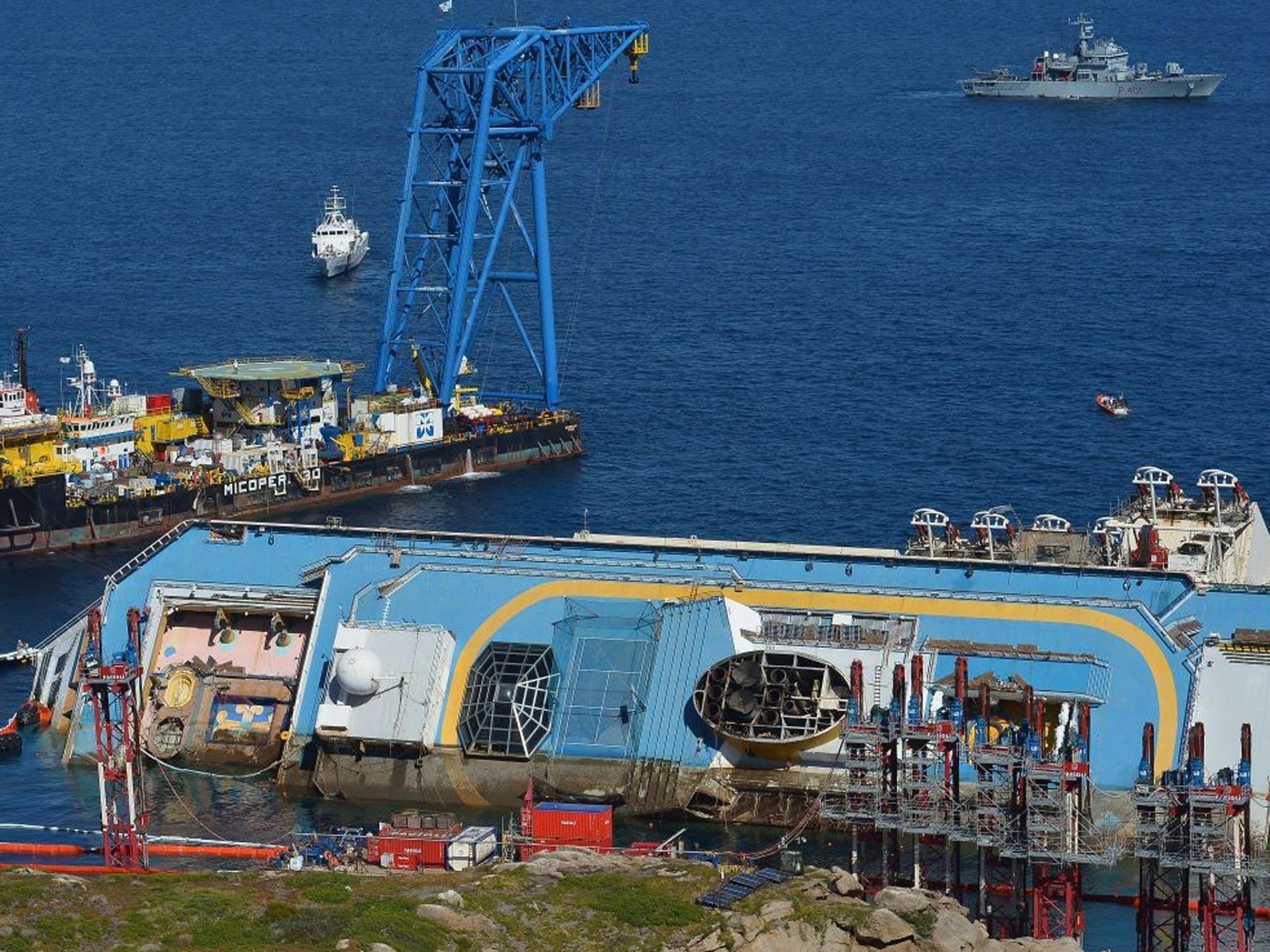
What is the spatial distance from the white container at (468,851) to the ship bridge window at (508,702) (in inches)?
366

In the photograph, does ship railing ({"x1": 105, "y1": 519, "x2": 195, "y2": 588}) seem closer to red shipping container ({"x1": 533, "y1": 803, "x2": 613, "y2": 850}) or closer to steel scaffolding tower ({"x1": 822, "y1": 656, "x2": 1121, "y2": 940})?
red shipping container ({"x1": 533, "y1": 803, "x2": 613, "y2": 850})

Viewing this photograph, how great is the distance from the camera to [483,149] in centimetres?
17300

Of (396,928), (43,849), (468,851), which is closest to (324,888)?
(396,928)

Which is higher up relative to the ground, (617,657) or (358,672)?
(617,657)

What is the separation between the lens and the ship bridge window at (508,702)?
103375mm

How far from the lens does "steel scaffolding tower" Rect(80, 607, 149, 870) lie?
91625 mm

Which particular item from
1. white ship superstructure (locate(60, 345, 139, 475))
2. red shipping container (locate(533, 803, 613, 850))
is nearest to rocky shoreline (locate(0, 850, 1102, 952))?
red shipping container (locate(533, 803, 613, 850))

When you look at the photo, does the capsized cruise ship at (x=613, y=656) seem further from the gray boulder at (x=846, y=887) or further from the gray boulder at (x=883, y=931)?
the gray boulder at (x=883, y=931)

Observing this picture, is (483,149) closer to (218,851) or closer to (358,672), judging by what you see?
(358,672)

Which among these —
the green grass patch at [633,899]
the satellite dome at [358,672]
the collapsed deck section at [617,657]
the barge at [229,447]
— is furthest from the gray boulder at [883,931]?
the barge at [229,447]

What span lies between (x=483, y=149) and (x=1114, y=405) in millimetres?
40166

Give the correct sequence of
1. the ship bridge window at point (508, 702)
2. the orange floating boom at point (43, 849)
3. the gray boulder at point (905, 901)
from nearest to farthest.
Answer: the gray boulder at point (905, 901) → the orange floating boom at point (43, 849) → the ship bridge window at point (508, 702)

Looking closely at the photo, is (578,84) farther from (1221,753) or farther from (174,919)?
(174,919)

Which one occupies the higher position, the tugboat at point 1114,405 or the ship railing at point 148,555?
the tugboat at point 1114,405
